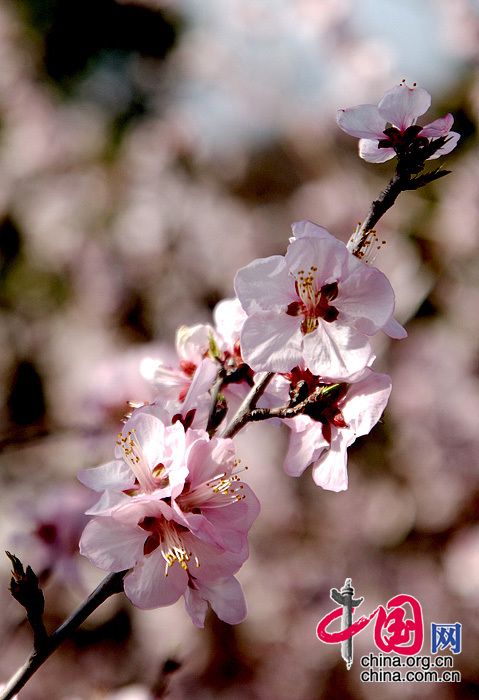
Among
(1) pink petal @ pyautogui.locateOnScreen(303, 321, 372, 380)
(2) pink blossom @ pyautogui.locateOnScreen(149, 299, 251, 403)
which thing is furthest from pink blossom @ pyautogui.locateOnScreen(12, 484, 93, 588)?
(1) pink petal @ pyautogui.locateOnScreen(303, 321, 372, 380)

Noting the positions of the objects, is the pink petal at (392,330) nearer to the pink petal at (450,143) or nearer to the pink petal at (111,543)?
the pink petal at (450,143)

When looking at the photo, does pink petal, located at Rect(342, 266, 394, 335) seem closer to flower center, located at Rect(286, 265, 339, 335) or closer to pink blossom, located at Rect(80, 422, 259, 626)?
flower center, located at Rect(286, 265, 339, 335)

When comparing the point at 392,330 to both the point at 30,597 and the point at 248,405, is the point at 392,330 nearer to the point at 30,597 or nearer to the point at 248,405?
the point at 248,405

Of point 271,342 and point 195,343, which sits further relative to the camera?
point 195,343

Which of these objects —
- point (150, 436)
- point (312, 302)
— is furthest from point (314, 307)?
point (150, 436)

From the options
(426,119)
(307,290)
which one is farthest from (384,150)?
(426,119)

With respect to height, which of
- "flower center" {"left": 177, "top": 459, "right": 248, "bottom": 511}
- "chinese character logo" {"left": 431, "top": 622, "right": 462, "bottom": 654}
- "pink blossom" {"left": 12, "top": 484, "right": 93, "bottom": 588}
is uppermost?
"flower center" {"left": 177, "top": 459, "right": 248, "bottom": 511}
